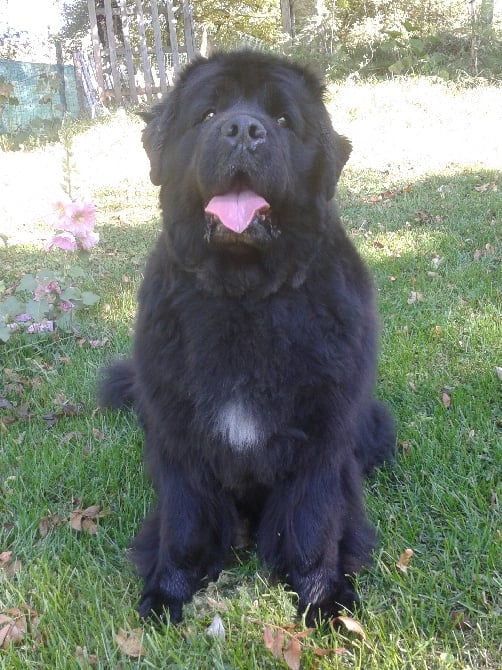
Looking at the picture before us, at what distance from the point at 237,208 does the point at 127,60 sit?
11.3 meters

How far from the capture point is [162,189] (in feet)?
6.47

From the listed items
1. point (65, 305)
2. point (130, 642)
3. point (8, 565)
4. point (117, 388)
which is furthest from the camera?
point (65, 305)

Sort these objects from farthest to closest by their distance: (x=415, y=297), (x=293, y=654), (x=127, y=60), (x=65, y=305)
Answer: (x=127, y=60), (x=415, y=297), (x=65, y=305), (x=293, y=654)

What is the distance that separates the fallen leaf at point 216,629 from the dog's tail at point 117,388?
1265mm

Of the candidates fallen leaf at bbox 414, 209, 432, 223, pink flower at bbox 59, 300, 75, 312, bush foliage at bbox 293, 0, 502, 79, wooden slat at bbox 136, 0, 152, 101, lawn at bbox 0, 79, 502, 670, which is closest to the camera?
lawn at bbox 0, 79, 502, 670

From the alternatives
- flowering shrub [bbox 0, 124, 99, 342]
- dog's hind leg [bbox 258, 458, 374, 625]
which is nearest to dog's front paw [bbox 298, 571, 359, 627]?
dog's hind leg [bbox 258, 458, 374, 625]

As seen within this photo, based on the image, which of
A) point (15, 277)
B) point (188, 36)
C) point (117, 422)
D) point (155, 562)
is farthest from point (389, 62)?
point (155, 562)

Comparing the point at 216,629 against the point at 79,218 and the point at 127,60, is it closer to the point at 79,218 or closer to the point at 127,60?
the point at 79,218

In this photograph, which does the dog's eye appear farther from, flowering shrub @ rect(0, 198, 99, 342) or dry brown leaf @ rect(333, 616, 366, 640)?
flowering shrub @ rect(0, 198, 99, 342)

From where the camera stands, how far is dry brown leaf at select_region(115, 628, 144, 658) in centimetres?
167

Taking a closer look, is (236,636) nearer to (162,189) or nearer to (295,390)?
(295,390)

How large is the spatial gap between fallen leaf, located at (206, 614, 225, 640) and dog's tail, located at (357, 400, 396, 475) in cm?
81

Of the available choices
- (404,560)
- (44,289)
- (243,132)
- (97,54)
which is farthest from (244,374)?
(97,54)

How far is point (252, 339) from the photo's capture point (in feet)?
5.96
